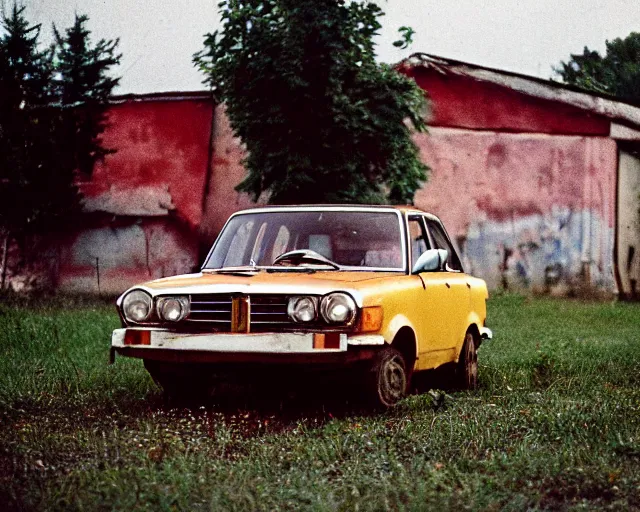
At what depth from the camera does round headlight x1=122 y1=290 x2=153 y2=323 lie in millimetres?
7578

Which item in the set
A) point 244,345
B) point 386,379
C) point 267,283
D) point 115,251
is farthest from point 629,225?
point 244,345

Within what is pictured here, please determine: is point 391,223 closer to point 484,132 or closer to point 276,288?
point 276,288

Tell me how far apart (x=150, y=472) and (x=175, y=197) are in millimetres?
16279

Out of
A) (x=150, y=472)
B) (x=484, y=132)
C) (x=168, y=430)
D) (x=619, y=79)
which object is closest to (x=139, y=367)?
(x=168, y=430)

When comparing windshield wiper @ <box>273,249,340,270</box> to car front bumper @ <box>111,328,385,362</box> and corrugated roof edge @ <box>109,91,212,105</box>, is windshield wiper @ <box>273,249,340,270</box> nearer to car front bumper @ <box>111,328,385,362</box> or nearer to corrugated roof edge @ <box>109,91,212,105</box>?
car front bumper @ <box>111,328,385,362</box>

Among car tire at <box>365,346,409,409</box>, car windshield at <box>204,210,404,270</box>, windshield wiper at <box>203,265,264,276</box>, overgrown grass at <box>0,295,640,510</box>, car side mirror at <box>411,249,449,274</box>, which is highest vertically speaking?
car windshield at <box>204,210,404,270</box>

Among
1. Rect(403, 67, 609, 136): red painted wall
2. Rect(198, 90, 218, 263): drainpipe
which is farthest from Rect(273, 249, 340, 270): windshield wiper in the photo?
Rect(403, 67, 609, 136): red painted wall

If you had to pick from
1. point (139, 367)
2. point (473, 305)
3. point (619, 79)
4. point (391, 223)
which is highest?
point (619, 79)

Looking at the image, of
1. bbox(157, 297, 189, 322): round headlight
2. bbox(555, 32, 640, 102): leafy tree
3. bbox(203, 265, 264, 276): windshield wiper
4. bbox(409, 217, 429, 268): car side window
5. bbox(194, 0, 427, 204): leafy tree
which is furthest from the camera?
bbox(555, 32, 640, 102): leafy tree

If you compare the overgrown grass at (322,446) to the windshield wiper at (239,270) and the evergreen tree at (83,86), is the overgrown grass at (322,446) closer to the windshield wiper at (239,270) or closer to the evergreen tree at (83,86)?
the windshield wiper at (239,270)

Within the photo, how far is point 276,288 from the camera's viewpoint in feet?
23.8

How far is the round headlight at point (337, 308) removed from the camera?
23.5 ft

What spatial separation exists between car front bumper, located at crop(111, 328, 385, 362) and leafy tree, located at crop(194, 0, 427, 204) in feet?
28.8

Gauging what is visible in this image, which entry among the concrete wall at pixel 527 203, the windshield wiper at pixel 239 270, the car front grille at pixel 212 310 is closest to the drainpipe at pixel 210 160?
the concrete wall at pixel 527 203
